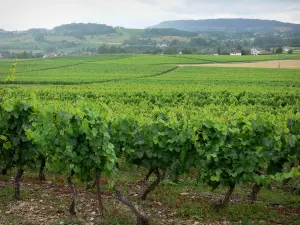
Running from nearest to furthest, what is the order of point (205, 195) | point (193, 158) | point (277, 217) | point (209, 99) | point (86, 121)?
point (86, 121) < point (277, 217) < point (193, 158) < point (205, 195) < point (209, 99)

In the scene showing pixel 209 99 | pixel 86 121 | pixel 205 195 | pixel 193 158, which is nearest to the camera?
pixel 86 121

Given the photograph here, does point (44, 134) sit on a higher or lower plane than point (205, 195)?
higher

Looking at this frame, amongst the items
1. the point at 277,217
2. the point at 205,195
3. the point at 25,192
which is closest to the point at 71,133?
the point at 25,192

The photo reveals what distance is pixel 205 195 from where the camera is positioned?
9.23 m

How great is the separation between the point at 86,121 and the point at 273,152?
4349 millimetres

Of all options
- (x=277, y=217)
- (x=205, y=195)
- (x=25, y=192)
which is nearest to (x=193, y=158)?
(x=205, y=195)

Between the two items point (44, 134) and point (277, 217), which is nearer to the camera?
point (44, 134)

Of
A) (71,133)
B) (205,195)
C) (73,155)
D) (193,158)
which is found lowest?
(205,195)

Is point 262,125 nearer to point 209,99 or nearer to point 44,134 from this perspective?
point 44,134

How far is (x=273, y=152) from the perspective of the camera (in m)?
8.15

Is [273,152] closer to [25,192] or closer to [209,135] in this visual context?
[209,135]

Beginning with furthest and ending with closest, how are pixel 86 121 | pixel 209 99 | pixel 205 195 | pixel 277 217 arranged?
pixel 209 99, pixel 205 195, pixel 277 217, pixel 86 121

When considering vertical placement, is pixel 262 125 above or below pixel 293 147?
above

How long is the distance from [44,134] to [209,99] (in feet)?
68.6
